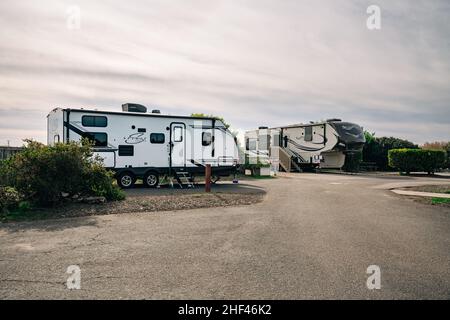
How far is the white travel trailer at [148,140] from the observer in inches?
617

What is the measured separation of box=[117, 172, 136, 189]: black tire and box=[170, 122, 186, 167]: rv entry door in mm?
1932

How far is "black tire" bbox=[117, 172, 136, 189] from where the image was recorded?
650 inches

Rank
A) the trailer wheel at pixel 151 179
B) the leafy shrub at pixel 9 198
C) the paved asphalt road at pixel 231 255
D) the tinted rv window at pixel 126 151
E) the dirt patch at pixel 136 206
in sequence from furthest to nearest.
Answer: the trailer wheel at pixel 151 179 → the tinted rv window at pixel 126 151 → the leafy shrub at pixel 9 198 → the dirt patch at pixel 136 206 → the paved asphalt road at pixel 231 255

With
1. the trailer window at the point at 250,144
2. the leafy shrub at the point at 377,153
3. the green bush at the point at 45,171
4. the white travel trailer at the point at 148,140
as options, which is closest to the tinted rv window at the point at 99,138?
the white travel trailer at the point at 148,140

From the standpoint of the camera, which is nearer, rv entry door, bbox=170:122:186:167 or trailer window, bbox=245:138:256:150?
rv entry door, bbox=170:122:186:167

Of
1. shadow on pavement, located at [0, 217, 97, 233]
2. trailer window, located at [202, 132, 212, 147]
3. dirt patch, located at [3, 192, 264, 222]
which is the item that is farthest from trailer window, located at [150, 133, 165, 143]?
shadow on pavement, located at [0, 217, 97, 233]

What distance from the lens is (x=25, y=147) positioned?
10.5 metres

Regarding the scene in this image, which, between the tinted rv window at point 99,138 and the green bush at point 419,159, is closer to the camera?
the tinted rv window at point 99,138

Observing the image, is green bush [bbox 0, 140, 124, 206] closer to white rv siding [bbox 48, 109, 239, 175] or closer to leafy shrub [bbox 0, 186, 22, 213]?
leafy shrub [bbox 0, 186, 22, 213]

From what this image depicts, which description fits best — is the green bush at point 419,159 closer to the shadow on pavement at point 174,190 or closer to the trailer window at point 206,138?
the shadow on pavement at point 174,190

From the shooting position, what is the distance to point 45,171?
10.2m
